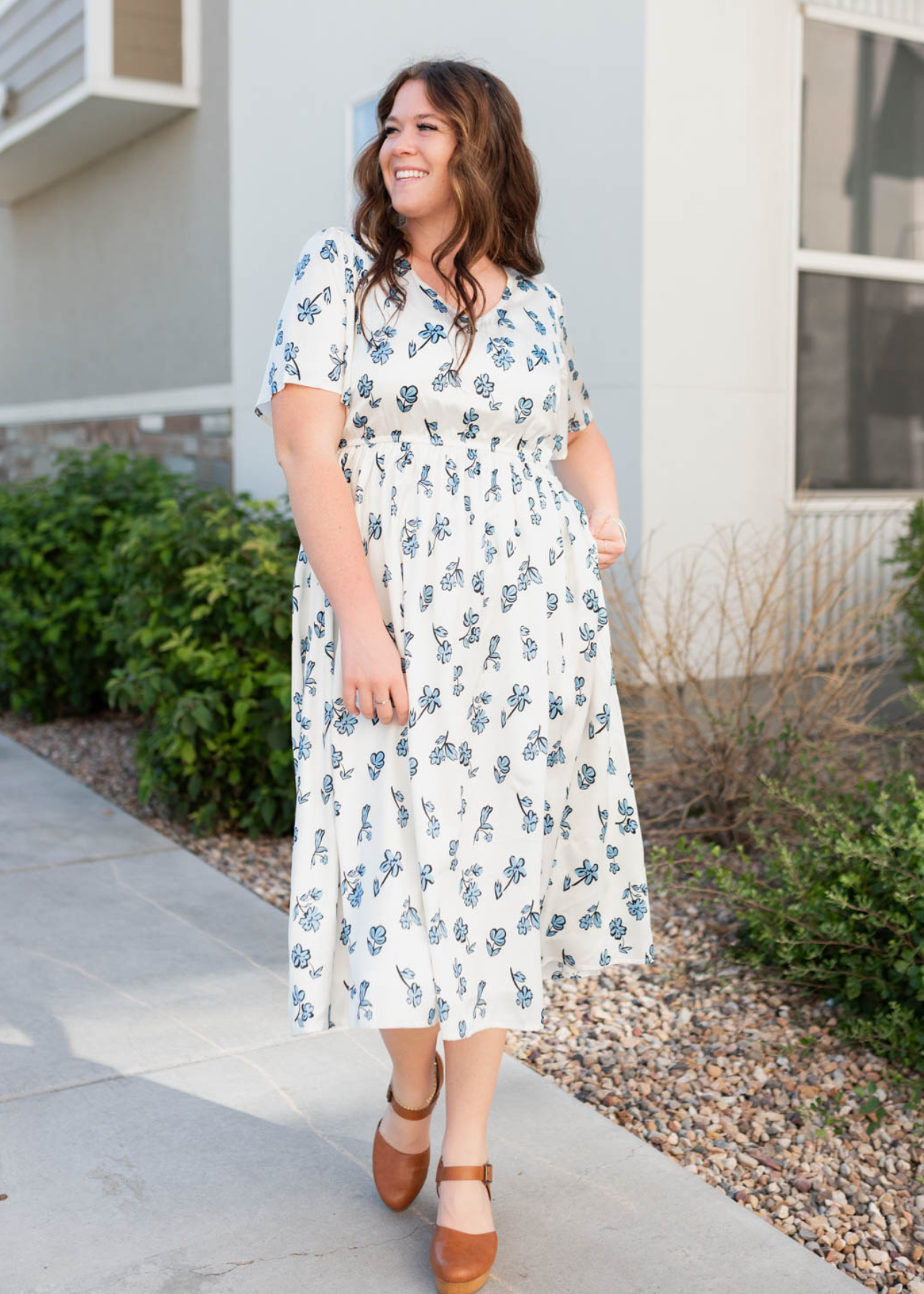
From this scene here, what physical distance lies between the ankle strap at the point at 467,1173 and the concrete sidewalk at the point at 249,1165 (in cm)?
14

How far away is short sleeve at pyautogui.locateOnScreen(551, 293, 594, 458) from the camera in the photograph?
86.7 inches

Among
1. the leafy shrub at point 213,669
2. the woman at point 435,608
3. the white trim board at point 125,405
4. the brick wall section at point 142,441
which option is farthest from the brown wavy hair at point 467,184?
the white trim board at point 125,405

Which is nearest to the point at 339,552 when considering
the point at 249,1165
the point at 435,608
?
the point at 435,608

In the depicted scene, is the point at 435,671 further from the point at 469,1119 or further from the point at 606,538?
the point at 469,1119

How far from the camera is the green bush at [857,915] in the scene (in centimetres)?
274

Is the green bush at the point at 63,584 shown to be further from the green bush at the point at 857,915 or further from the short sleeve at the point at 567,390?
the short sleeve at the point at 567,390

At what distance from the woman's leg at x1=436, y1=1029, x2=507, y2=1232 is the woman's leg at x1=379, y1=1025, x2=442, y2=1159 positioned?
3.5 inches

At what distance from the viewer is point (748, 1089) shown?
276 cm

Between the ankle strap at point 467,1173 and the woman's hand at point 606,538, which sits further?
the woman's hand at point 606,538

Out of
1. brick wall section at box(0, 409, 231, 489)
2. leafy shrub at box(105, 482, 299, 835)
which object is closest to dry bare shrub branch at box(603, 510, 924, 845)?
leafy shrub at box(105, 482, 299, 835)

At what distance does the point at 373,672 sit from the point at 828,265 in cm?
384

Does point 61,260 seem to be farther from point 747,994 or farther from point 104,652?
point 747,994

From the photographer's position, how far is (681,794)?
14.3 ft

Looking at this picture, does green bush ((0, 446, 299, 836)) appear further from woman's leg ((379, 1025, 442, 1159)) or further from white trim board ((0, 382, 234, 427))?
woman's leg ((379, 1025, 442, 1159))
